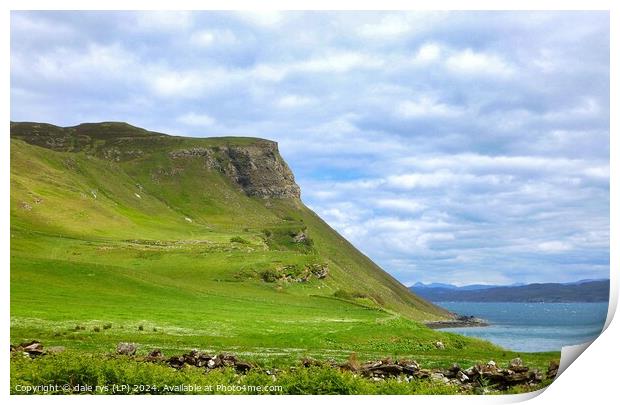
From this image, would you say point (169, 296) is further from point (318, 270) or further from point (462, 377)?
point (462, 377)

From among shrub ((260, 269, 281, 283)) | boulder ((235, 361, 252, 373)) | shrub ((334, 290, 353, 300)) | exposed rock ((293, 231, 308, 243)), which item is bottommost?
shrub ((334, 290, 353, 300))

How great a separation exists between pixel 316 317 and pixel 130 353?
971 inches

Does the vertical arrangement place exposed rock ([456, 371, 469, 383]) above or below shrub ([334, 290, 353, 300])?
above

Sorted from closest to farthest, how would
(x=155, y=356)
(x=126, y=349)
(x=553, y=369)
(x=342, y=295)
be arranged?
(x=553, y=369) < (x=155, y=356) < (x=126, y=349) < (x=342, y=295)

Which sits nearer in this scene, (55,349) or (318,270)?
(55,349)

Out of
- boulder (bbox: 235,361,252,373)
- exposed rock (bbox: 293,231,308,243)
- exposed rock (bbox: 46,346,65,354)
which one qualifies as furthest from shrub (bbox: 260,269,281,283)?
exposed rock (bbox: 293,231,308,243)

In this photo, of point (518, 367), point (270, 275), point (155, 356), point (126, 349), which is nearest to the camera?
point (518, 367)

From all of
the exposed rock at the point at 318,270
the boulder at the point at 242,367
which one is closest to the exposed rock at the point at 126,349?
the boulder at the point at 242,367

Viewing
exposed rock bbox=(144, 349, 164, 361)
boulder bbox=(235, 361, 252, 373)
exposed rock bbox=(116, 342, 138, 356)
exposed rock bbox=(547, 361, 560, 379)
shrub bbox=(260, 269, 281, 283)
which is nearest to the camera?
exposed rock bbox=(547, 361, 560, 379)

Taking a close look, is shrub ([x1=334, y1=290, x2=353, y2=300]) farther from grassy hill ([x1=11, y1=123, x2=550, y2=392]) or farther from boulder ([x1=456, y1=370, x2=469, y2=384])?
boulder ([x1=456, y1=370, x2=469, y2=384])

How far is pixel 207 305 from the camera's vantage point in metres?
50.8

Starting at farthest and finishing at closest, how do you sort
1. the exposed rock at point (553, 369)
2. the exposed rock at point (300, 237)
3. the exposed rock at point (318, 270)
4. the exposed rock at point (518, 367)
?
the exposed rock at point (300, 237) < the exposed rock at point (318, 270) < the exposed rock at point (518, 367) < the exposed rock at point (553, 369)

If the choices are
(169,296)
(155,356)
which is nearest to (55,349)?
(155,356)

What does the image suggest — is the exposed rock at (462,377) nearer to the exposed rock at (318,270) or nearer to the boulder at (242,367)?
the boulder at (242,367)
